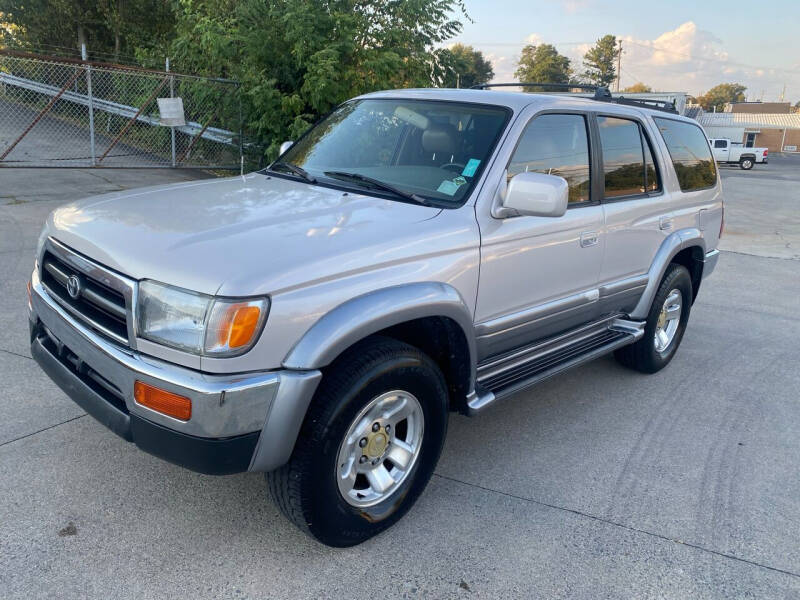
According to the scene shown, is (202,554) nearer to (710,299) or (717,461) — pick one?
(717,461)

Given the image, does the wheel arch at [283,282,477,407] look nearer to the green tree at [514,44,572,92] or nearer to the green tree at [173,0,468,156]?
the green tree at [173,0,468,156]

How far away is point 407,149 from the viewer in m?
3.63

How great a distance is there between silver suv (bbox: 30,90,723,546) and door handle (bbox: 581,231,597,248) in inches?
0.5

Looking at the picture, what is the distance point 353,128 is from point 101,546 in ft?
8.39

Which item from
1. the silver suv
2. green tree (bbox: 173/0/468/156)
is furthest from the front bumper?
green tree (bbox: 173/0/468/156)

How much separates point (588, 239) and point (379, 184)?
1.29 meters

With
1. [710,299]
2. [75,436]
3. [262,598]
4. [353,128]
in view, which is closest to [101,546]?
[262,598]

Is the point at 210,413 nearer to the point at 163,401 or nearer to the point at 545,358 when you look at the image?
the point at 163,401

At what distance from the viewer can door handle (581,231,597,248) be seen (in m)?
3.79

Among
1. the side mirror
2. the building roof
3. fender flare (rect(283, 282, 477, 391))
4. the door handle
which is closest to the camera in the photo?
fender flare (rect(283, 282, 477, 391))

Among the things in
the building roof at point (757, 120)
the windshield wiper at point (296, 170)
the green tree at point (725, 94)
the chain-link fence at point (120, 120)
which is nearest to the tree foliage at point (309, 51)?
the chain-link fence at point (120, 120)

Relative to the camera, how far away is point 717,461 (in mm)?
3754

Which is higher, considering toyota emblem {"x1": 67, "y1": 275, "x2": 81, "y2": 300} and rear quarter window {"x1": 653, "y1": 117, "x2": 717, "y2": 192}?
rear quarter window {"x1": 653, "y1": 117, "x2": 717, "y2": 192}

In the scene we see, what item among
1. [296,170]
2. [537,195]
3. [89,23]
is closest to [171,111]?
[296,170]
